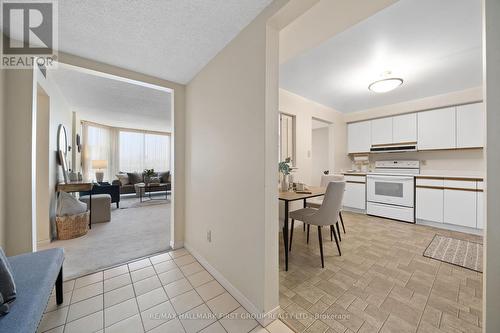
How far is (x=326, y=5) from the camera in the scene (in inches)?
50.2

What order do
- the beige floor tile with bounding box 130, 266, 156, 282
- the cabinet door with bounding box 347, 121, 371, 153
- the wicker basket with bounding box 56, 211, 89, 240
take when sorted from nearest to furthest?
1. the beige floor tile with bounding box 130, 266, 156, 282
2. the wicker basket with bounding box 56, 211, 89, 240
3. the cabinet door with bounding box 347, 121, 371, 153

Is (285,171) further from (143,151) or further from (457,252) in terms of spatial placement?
(143,151)

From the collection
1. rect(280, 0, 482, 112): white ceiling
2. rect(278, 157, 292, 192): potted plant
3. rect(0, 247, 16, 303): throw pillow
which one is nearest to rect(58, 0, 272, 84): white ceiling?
rect(280, 0, 482, 112): white ceiling

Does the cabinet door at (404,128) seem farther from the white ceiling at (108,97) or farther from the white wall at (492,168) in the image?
the white ceiling at (108,97)

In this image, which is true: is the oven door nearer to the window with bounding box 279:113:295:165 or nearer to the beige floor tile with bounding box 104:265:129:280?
the window with bounding box 279:113:295:165

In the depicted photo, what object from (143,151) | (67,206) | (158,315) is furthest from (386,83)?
(143,151)

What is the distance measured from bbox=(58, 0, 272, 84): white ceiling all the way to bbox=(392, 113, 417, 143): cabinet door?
13.4 ft

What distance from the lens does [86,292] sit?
5.32ft

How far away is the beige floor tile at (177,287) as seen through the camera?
1619 millimetres

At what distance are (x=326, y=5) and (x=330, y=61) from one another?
3.88ft

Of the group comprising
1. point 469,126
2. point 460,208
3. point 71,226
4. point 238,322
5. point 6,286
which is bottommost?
point 238,322

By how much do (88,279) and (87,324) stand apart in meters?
0.70

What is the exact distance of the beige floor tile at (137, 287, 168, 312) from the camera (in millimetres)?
1479

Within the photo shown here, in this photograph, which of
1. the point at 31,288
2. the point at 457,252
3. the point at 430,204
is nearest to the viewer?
the point at 31,288
